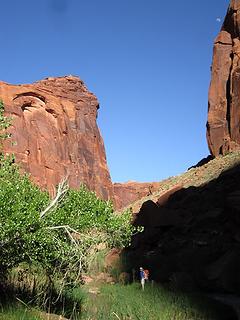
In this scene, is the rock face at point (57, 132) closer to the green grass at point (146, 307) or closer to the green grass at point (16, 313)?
the green grass at point (146, 307)

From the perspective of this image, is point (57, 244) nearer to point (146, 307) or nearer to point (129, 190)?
point (146, 307)

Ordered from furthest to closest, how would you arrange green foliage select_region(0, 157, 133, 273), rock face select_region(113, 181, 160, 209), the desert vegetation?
1. rock face select_region(113, 181, 160, 209)
2. the desert vegetation
3. green foliage select_region(0, 157, 133, 273)

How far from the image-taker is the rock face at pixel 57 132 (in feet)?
213

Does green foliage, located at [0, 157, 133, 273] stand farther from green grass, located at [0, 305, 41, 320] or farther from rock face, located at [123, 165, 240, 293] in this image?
rock face, located at [123, 165, 240, 293]

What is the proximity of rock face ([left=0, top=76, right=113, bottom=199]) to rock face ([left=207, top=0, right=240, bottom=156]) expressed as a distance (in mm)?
25899

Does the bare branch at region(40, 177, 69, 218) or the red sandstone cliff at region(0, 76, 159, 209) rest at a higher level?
the red sandstone cliff at region(0, 76, 159, 209)

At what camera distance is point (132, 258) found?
26.2 meters

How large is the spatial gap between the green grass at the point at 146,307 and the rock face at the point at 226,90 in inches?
1242

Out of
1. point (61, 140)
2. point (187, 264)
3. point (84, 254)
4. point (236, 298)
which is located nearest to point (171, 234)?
point (187, 264)

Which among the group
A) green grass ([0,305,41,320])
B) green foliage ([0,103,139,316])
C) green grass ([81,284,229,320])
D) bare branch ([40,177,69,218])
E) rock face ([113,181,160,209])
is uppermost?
rock face ([113,181,160,209])

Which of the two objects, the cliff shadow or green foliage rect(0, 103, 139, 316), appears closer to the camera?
green foliage rect(0, 103, 139, 316)

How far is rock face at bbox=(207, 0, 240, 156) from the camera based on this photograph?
47.2 m

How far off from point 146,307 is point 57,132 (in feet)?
194

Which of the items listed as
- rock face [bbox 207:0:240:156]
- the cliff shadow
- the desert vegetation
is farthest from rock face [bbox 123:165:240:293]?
rock face [bbox 207:0:240:156]
